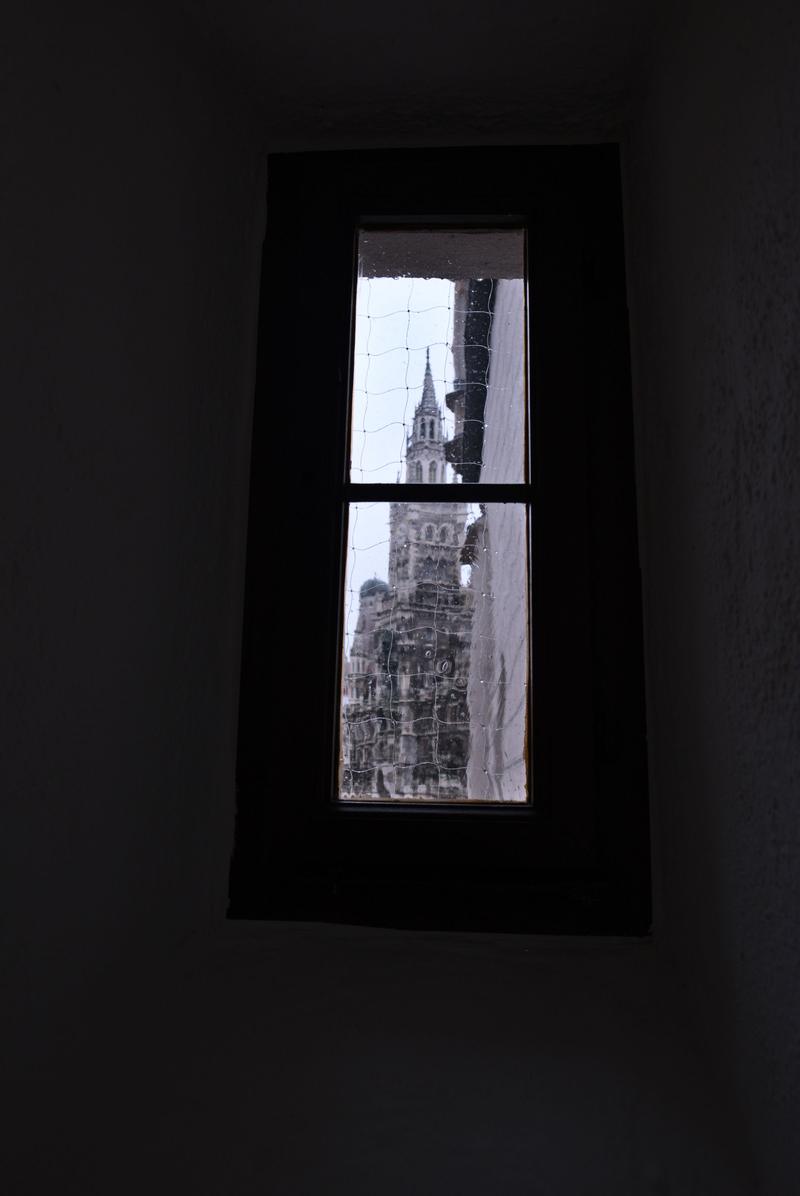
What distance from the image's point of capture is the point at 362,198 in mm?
1246

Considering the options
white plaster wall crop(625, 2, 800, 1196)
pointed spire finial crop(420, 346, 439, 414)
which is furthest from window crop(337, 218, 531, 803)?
white plaster wall crop(625, 2, 800, 1196)

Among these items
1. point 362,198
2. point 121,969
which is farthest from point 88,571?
point 362,198

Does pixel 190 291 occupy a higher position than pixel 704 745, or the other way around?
pixel 190 291

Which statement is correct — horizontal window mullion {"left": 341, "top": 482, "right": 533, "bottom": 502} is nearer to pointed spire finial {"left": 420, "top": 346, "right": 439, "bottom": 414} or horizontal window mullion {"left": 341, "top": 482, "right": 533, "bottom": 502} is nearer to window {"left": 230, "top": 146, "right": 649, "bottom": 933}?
window {"left": 230, "top": 146, "right": 649, "bottom": 933}

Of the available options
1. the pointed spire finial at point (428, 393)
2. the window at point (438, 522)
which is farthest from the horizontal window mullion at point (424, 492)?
the pointed spire finial at point (428, 393)

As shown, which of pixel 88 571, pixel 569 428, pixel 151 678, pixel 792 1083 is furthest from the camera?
pixel 569 428

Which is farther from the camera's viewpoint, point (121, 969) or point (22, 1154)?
point (121, 969)

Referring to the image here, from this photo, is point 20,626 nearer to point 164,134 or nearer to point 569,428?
point 164,134

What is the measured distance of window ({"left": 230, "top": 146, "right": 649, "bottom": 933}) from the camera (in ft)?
3.41

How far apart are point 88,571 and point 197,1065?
0.51 m

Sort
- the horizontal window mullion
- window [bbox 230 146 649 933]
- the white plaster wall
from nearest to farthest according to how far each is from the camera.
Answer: the white plaster wall, window [bbox 230 146 649 933], the horizontal window mullion

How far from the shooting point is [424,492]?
119 cm

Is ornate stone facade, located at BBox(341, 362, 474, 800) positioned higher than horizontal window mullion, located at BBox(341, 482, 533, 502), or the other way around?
horizontal window mullion, located at BBox(341, 482, 533, 502)

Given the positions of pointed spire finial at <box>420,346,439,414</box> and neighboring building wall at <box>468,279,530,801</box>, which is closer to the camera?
neighboring building wall at <box>468,279,530,801</box>
